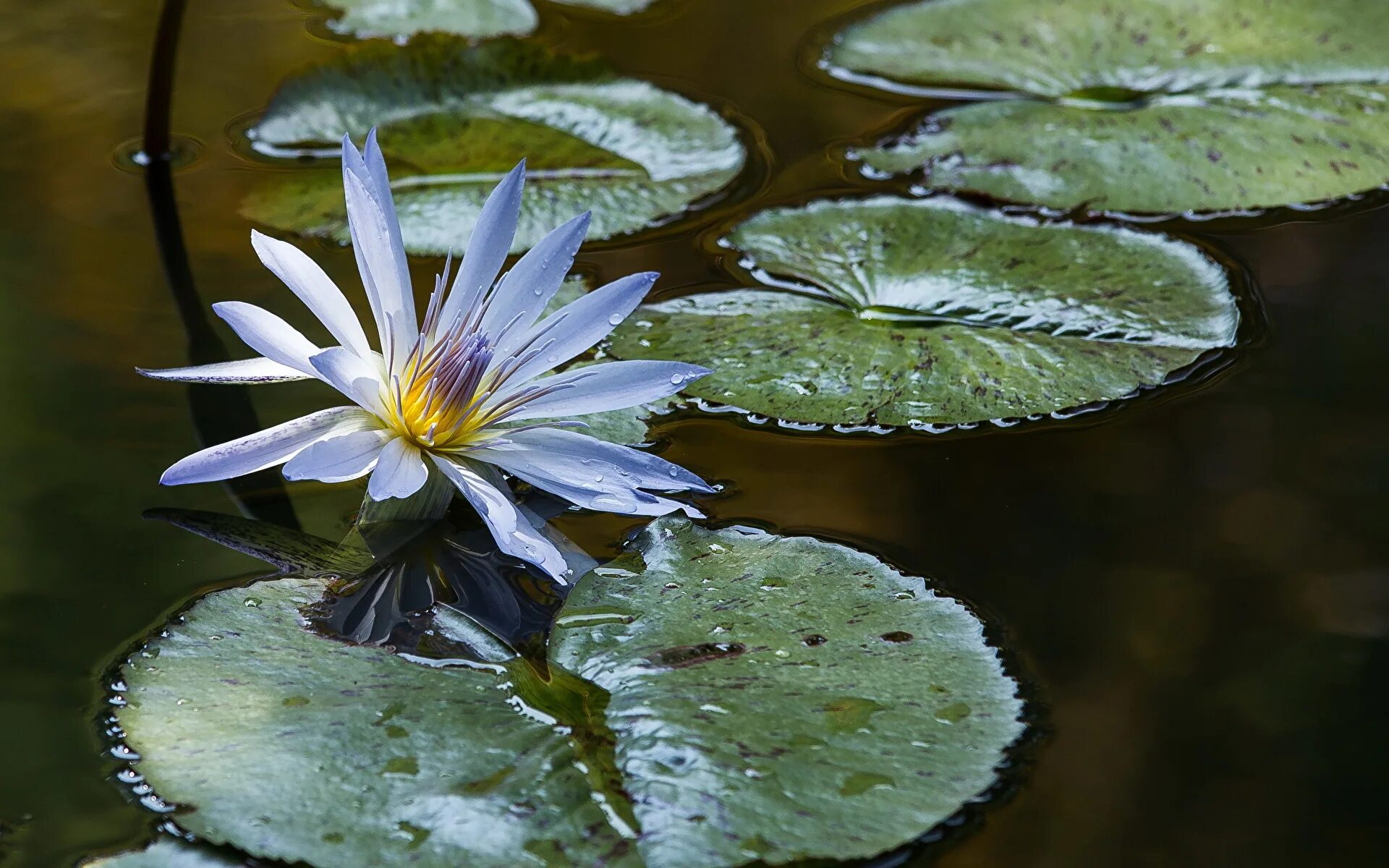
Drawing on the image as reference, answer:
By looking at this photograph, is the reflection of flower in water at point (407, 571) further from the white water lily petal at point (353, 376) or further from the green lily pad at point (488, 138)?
the green lily pad at point (488, 138)

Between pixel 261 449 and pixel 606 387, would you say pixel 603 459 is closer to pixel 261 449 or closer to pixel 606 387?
pixel 606 387

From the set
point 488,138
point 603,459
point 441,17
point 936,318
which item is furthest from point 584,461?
point 441,17

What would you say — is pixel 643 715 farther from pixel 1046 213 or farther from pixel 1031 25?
pixel 1031 25

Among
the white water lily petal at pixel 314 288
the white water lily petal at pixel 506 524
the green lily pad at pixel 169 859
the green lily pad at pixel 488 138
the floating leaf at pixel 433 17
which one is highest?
the floating leaf at pixel 433 17

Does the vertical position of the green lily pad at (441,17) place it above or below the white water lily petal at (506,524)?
above

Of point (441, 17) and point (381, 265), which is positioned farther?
point (441, 17)

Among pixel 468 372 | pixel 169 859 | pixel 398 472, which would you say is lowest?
pixel 169 859

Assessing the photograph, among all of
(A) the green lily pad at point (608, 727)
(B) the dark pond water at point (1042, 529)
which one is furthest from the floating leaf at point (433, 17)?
(A) the green lily pad at point (608, 727)
